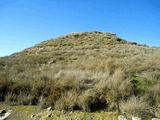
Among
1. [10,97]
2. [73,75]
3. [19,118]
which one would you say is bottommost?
[19,118]

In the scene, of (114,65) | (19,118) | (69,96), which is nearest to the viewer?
(19,118)

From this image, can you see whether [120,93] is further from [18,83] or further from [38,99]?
[18,83]

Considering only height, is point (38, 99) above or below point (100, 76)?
below

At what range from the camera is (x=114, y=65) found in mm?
13719

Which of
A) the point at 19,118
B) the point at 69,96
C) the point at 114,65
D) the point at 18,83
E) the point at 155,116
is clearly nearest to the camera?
the point at 155,116

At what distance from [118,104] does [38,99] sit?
2720 mm

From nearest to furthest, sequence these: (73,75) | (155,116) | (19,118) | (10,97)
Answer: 1. (155,116)
2. (19,118)
3. (10,97)
4. (73,75)

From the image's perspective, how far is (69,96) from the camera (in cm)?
802

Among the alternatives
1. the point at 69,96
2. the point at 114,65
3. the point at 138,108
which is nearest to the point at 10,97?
the point at 69,96

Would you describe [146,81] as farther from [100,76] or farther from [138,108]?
[138,108]

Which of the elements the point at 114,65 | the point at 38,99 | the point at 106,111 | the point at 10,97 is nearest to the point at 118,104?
the point at 106,111

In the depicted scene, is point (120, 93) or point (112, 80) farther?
point (112, 80)

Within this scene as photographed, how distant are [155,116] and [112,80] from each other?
9.39 feet

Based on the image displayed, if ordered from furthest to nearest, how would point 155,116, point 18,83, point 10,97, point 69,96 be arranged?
1. point 18,83
2. point 10,97
3. point 69,96
4. point 155,116
